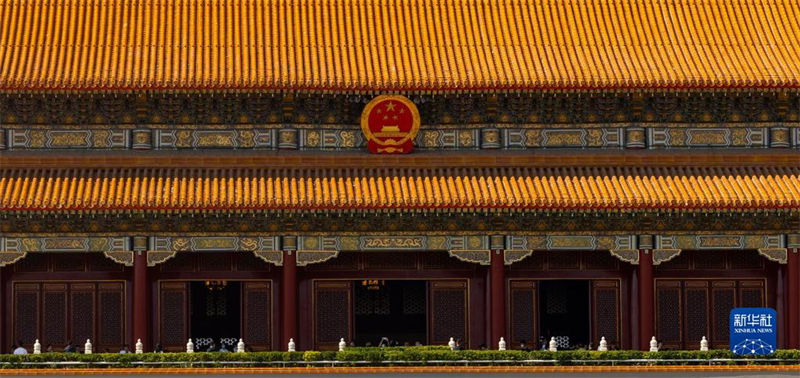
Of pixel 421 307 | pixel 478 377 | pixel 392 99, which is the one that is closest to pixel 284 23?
pixel 392 99

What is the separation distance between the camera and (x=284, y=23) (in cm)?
5431

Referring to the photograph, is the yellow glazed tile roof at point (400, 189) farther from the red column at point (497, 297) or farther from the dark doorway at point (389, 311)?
the dark doorway at point (389, 311)

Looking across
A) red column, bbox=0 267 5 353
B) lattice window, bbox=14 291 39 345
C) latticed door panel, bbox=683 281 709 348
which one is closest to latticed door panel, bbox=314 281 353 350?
lattice window, bbox=14 291 39 345

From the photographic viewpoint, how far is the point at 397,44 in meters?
53.1

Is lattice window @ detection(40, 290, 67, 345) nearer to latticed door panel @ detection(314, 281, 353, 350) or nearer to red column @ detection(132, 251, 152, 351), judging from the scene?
red column @ detection(132, 251, 152, 351)

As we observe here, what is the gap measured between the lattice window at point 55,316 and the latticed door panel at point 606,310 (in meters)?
15.1

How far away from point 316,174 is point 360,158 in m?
1.32

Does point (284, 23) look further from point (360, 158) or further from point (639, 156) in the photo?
point (639, 156)

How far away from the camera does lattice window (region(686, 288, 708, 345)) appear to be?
52.1 m

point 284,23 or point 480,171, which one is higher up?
point 284,23

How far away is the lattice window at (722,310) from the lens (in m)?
52.1

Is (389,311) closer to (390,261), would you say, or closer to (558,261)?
(390,261)

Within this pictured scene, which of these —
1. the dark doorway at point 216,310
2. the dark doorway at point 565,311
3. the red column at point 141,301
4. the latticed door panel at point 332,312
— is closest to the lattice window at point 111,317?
the red column at point 141,301

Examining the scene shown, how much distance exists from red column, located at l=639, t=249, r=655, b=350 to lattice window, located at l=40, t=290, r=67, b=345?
1623 cm
